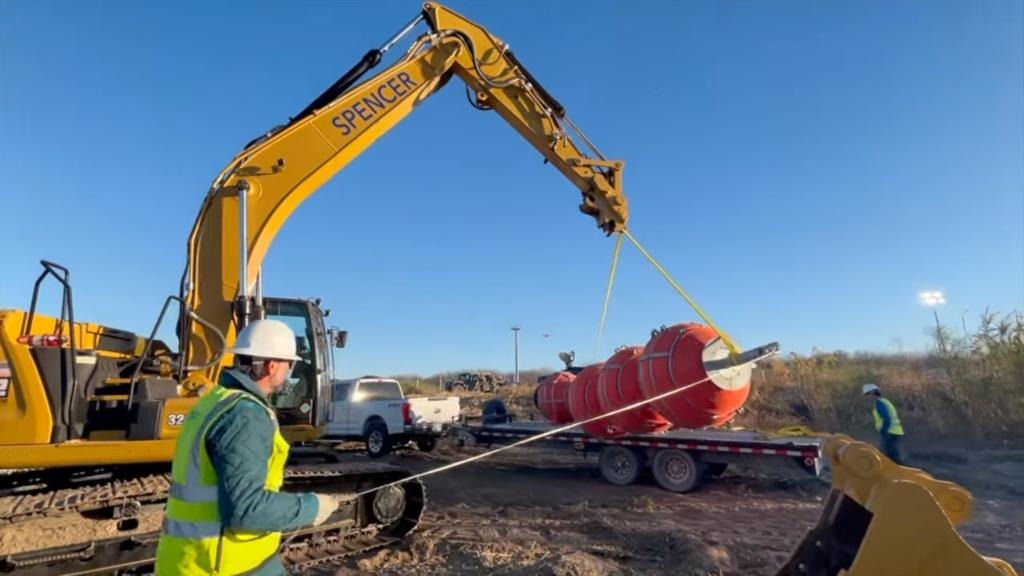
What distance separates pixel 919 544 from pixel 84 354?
6.69 metres

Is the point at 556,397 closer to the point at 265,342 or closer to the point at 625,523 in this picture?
the point at 625,523

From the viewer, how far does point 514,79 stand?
893cm

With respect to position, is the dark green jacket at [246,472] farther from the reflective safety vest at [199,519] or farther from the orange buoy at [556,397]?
the orange buoy at [556,397]

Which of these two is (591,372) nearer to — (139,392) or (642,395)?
(642,395)

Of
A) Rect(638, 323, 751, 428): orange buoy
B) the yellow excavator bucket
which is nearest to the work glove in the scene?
the yellow excavator bucket

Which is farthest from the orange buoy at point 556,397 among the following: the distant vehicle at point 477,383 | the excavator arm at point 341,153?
the distant vehicle at point 477,383

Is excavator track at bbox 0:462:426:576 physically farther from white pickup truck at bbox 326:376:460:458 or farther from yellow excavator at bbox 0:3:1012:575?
white pickup truck at bbox 326:376:460:458

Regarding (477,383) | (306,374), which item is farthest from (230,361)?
(477,383)

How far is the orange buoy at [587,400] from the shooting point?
12.0m

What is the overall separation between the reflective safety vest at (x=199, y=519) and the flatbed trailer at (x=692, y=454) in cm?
956

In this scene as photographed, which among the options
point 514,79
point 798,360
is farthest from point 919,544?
point 798,360

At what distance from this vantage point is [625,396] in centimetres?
1037

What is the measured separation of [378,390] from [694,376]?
1159cm

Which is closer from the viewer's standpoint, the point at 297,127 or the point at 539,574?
the point at 539,574
